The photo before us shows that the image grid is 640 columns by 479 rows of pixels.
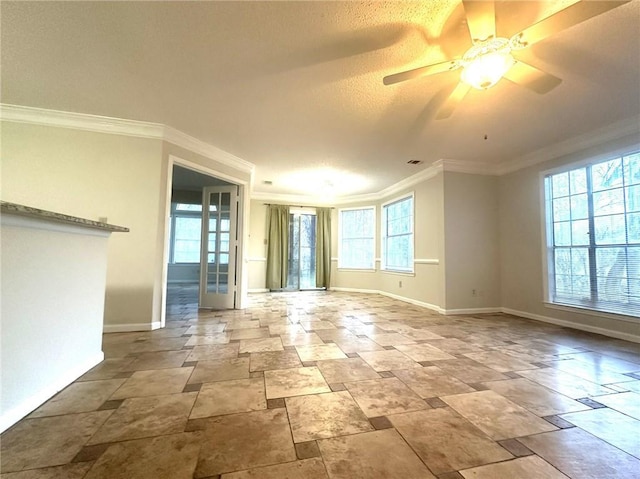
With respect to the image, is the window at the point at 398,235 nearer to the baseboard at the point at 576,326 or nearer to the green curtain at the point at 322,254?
the green curtain at the point at 322,254

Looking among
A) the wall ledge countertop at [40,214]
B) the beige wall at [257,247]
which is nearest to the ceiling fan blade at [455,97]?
the wall ledge countertop at [40,214]

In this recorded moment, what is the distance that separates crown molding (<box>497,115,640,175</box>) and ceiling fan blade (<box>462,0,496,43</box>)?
276 centimetres

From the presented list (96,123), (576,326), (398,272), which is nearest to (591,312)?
(576,326)

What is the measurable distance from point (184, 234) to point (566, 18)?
931 cm

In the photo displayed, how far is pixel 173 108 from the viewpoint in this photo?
286cm

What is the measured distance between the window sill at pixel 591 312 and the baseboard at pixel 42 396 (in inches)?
207

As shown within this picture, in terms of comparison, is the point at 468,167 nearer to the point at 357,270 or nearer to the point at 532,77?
the point at 532,77

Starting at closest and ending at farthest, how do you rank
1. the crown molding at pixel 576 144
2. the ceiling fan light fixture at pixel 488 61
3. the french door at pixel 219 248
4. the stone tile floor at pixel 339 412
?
the stone tile floor at pixel 339 412 → the ceiling fan light fixture at pixel 488 61 → the crown molding at pixel 576 144 → the french door at pixel 219 248

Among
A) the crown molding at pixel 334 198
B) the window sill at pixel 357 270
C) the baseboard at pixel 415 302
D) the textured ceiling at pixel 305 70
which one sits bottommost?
the baseboard at pixel 415 302

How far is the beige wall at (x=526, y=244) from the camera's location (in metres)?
3.62

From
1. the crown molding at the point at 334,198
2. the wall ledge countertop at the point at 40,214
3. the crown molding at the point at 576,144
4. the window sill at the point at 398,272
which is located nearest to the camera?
the wall ledge countertop at the point at 40,214

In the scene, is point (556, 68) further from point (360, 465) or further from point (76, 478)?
point (76, 478)

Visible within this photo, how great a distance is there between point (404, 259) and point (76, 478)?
5.53 metres

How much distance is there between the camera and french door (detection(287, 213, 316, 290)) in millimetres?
7032
